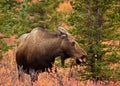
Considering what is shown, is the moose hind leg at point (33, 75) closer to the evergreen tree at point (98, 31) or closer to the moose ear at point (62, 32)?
the moose ear at point (62, 32)

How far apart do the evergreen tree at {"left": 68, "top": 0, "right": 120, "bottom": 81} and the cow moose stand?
0.82m

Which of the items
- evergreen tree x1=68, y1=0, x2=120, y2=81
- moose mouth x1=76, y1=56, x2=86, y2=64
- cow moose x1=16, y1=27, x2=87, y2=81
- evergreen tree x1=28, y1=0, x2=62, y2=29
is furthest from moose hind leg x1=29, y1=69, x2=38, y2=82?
evergreen tree x1=28, y1=0, x2=62, y2=29

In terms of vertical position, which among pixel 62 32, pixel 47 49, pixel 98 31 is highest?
pixel 62 32

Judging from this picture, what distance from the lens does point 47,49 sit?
433 inches

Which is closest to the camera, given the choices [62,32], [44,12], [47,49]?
[62,32]

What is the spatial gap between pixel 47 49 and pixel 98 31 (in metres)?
1.70

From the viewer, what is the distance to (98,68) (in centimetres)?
1138

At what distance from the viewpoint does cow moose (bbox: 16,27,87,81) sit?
1078 centimetres

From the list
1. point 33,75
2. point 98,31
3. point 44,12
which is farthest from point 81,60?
point 44,12

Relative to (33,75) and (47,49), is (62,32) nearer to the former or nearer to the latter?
(47,49)

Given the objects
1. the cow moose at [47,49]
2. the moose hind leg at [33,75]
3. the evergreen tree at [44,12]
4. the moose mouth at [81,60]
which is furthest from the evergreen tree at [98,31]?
the evergreen tree at [44,12]

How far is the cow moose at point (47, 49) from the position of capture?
424 inches

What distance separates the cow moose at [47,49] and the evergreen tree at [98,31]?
822 millimetres

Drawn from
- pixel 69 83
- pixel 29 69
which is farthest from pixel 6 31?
pixel 69 83
